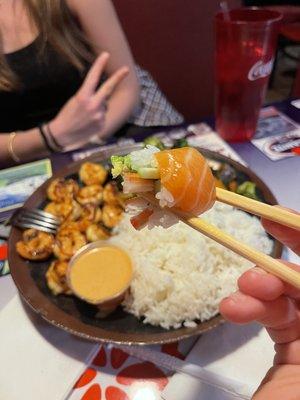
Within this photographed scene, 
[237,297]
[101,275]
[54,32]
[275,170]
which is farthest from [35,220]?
[54,32]

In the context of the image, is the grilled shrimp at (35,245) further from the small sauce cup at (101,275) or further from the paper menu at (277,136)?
the paper menu at (277,136)

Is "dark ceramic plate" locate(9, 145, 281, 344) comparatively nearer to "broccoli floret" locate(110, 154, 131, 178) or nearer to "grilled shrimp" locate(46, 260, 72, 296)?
"grilled shrimp" locate(46, 260, 72, 296)

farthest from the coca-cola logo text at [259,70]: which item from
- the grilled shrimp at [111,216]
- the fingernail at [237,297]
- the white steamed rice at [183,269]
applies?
the fingernail at [237,297]

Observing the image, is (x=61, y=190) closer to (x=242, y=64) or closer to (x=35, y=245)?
(x=35, y=245)

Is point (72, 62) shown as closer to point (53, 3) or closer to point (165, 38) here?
point (53, 3)

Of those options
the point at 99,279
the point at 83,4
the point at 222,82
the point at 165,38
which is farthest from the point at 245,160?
the point at 165,38
